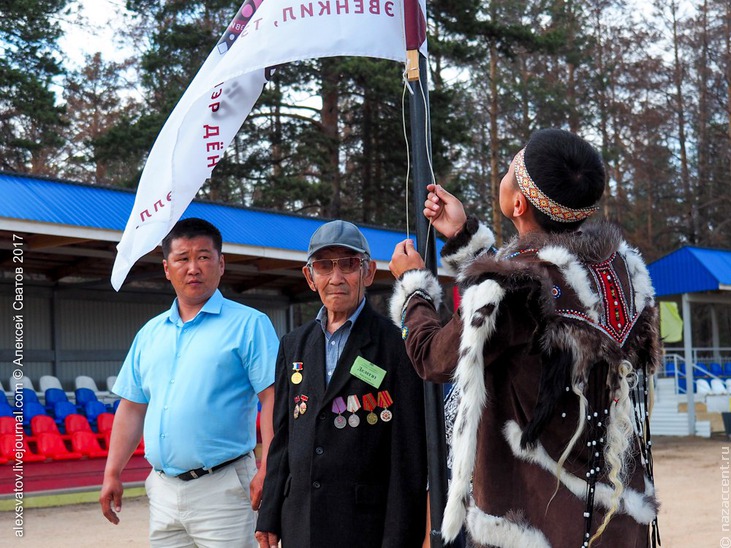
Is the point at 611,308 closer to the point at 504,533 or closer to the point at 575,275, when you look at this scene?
the point at 575,275

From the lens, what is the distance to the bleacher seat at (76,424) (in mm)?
12219

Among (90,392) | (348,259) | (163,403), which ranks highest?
(348,259)

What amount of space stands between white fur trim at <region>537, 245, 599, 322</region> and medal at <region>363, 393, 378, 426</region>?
109cm

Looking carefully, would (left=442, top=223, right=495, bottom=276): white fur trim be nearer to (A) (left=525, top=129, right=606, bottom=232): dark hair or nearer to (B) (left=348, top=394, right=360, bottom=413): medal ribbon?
(A) (left=525, top=129, right=606, bottom=232): dark hair

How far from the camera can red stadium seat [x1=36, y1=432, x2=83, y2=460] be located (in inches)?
442

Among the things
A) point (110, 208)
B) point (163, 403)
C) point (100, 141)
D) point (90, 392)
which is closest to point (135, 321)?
point (90, 392)

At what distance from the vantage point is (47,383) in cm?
1408

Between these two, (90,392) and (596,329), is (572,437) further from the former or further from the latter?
(90,392)

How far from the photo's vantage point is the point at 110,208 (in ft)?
39.6

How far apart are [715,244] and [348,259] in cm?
3464

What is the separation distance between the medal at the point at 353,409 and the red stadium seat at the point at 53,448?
8915 millimetres

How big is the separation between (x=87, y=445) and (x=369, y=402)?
371 inches

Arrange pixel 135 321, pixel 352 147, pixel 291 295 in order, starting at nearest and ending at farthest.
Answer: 1. pixel 135 321
2. pixel 291 295
3. pixel 352 147

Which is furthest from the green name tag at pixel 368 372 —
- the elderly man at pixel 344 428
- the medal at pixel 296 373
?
the medal at pixel 296 373
